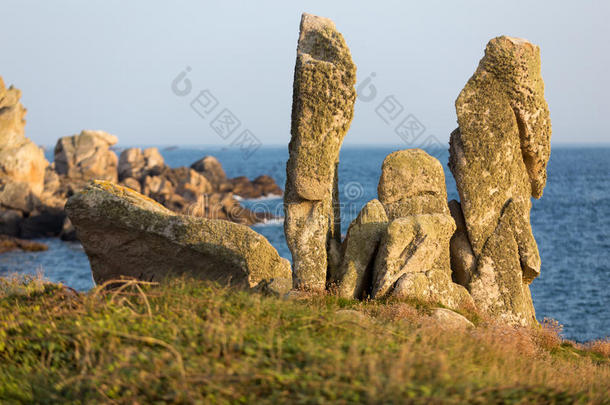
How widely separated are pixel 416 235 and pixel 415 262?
1.91 ft

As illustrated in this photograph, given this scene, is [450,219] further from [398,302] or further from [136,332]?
[136,332]

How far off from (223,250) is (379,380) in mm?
7943

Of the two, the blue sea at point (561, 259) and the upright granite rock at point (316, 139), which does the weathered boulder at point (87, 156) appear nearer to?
the blue sea at point (561, 259)

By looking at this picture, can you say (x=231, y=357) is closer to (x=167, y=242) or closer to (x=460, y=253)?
(x=167, y=242)

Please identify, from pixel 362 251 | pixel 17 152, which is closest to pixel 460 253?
pixel 362 251

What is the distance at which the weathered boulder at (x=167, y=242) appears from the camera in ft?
41.6

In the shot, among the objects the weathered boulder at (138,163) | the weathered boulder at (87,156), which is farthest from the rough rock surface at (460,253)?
the weathered boulder at (87,156)

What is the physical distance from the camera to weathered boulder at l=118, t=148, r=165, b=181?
66.8 meters

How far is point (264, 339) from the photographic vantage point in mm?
6277

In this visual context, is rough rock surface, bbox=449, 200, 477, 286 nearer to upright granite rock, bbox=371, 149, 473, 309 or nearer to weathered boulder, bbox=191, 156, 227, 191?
upright granite rock, bbox=371, 149, 473, 309

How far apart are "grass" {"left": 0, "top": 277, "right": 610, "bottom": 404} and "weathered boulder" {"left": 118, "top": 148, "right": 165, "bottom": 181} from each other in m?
59.5

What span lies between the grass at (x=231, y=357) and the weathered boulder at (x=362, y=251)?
442cm

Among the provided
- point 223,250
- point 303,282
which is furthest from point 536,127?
point 223,250

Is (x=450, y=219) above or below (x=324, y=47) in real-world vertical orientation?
below
